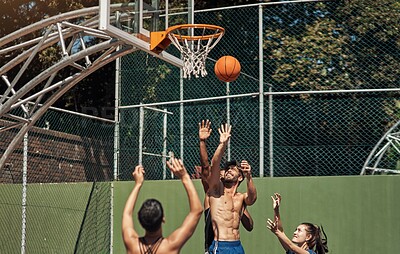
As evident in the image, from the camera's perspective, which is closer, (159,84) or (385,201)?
(385,201)

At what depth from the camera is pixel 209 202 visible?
10930 mm

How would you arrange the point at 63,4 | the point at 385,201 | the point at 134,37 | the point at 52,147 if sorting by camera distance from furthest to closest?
the point at 63,4
the point at 52,147
the point at 385,201
the point at 134,37

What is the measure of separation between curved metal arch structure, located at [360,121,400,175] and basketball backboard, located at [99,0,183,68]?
12.4ft

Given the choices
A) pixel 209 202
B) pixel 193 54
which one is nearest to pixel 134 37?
pixel 193 54

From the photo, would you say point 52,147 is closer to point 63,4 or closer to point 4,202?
point 4,202

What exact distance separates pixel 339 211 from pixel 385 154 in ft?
4.04

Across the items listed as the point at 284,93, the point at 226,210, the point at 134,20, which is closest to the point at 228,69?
the point at 134,20

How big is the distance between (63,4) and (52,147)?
8.66m

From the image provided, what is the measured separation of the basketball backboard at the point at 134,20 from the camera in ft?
40.2

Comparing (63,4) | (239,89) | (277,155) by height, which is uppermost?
(63,4)

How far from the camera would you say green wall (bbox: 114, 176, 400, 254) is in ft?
47.1

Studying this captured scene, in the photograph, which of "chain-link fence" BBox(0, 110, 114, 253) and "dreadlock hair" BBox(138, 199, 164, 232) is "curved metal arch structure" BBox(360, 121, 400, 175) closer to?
"chain-link fence" BBox(0, 110, 114, 253)

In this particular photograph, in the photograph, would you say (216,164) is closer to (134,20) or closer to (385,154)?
(134,20)

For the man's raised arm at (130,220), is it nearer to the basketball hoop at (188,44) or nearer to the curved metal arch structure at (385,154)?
the basketball hoop at (188,44)
